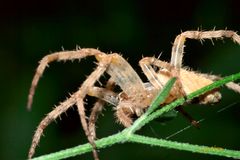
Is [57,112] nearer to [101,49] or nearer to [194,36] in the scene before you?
[194,36]

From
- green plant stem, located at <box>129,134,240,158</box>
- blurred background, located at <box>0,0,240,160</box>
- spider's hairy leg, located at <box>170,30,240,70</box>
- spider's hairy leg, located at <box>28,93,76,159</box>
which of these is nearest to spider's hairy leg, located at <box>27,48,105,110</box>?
spider's hairy leg, located at <box>28,93,76,159</box>

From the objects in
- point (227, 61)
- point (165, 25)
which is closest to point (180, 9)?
point (165, 25)

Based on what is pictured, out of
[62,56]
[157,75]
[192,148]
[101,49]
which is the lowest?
[192,148]

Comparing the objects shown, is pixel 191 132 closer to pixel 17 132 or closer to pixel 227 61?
pixel 227 61

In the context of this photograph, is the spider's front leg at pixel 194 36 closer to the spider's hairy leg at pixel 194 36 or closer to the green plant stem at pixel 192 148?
the spider's hairy leg at pixel 194 36

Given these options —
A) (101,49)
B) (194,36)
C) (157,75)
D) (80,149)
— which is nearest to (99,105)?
(157,75)

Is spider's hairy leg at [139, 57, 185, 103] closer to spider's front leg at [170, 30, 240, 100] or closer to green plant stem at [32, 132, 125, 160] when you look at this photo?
spider's front leg at [170, 30, 240, 100]

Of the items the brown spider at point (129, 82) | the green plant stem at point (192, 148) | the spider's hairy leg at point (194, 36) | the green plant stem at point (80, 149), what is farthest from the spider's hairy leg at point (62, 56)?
the green plant stem at point (192, 148)
